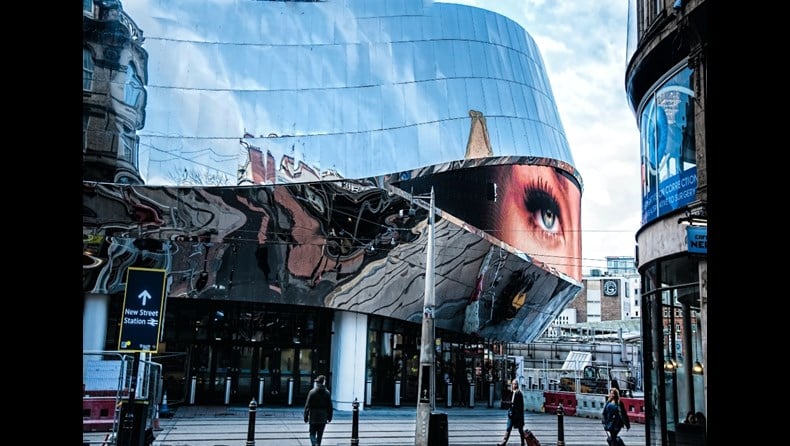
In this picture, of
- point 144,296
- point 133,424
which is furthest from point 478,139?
point 144,296

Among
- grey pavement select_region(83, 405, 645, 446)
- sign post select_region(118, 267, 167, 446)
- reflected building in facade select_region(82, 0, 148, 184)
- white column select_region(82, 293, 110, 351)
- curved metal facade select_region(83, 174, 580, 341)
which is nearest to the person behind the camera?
sign post select_region(118, 267, 167, 446)

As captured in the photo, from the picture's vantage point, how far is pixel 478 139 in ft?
117

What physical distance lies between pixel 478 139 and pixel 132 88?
16.4m

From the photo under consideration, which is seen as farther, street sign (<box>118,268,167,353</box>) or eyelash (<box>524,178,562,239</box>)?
eyelash (<box>524,178,562,239</box>)

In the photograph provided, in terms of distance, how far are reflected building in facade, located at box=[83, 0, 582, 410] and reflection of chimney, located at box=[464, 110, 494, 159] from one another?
12 cm

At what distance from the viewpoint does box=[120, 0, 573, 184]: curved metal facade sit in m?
31.5

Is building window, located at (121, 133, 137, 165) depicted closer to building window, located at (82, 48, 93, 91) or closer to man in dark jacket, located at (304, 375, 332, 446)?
building window, located at (82, 48, 93, 91)

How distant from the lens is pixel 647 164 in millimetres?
16797

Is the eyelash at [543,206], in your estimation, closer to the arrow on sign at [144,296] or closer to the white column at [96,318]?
the white column at [96,318]

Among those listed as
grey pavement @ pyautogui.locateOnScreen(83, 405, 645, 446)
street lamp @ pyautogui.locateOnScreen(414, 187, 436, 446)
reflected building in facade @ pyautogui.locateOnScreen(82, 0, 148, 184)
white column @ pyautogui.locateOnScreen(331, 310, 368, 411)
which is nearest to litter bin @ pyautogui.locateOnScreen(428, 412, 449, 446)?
street lamp @ pyautogui.locateOnScreen(414, 187, 436, 446)

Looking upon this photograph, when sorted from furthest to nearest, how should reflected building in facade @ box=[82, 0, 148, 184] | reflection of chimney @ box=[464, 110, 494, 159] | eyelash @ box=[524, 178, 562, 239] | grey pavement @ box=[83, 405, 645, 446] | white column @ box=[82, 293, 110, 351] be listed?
1. eyelash @ box=[524, 178, 562, 239]
2. reflection of chimney @ box=[464, 110, 494, 159]
3. reflected building in facade @ box=[82, 0, 148, 184]
4. white column @ box=[82, 293, 110, 351]
5. grey pavement @ box=[83, 405, 645, 446]

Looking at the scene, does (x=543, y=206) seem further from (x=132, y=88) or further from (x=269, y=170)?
(x=132, y=88)

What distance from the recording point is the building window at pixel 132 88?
98.8 feet
